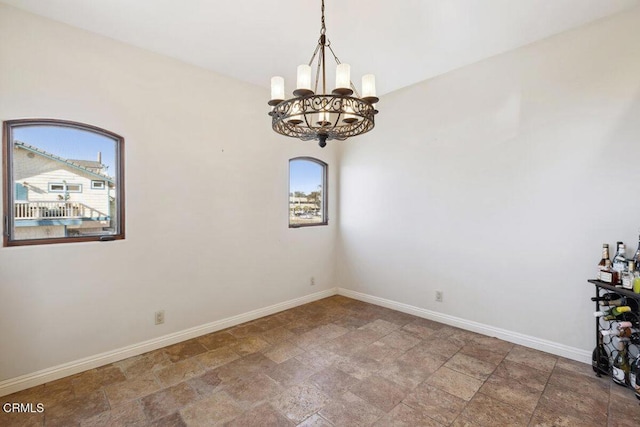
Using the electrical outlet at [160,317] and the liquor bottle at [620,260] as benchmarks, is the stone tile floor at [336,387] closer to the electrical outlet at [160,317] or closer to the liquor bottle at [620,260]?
the electrical outlet at [160,317]

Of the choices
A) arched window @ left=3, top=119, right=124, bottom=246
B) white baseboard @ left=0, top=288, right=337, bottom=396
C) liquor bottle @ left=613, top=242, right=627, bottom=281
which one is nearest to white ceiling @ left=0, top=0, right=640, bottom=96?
arched window @ left=3, top=119, right=124, bottom=246

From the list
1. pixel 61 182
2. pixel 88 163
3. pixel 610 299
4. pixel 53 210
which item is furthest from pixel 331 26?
pixel 610 299

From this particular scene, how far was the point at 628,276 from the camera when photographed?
229cm

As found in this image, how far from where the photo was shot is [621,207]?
8.19 ft

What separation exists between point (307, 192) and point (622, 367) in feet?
12.0

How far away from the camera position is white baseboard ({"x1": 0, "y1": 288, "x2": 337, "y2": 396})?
231 cm

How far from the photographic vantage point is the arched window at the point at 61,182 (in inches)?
91.9

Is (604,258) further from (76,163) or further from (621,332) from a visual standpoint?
(76,163)

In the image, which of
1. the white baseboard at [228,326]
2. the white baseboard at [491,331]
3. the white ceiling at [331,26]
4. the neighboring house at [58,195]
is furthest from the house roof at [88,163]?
the white baseboard at [491,331]

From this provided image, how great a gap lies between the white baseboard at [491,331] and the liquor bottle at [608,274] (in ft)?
2.48

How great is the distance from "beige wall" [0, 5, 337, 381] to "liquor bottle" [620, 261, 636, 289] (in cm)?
330

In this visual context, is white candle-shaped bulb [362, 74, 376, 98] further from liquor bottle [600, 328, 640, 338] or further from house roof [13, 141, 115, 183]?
liquor bottle [600, 328, 640, 338]

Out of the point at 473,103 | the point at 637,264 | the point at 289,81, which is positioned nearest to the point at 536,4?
the point at 473,103

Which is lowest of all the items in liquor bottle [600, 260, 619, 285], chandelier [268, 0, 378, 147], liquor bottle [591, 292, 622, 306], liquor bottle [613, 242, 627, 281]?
liquor bottle [591, 292, 622, 306]
